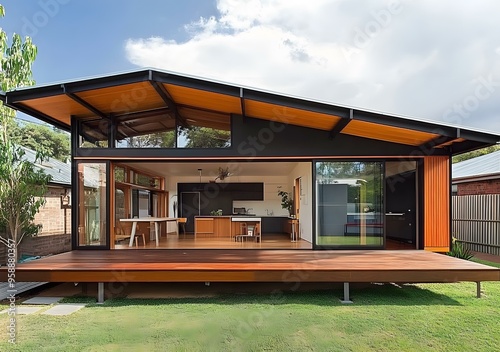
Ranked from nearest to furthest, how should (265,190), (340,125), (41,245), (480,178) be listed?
1. (340,125)
2. (41,245)
3. (480,178)
4. (265,190)

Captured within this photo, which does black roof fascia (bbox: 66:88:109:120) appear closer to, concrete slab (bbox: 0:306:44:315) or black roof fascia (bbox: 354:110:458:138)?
concrete slab (bbox: 0:306:44:315)

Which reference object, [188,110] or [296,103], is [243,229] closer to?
[188,110]

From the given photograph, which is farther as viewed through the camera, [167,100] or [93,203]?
[93,203]

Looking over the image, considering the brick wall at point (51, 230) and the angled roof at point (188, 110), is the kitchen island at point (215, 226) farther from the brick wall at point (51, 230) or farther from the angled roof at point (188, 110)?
the angled roof at point (188, 110)

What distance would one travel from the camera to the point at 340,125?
6523mm

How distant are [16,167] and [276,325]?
16.6 feet

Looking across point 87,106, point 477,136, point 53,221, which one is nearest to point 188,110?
point 87,106

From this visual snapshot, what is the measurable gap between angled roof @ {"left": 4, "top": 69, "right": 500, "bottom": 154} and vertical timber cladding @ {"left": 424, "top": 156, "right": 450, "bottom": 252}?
38 cm

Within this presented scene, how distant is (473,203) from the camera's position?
1086 centimetres

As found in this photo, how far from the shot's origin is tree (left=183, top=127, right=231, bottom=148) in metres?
7.37

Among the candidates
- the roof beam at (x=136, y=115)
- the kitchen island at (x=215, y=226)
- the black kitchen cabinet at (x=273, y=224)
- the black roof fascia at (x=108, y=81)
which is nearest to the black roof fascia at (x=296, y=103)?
the black roof fascia at (x=108, y=81)

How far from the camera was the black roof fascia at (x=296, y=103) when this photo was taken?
6.00 m

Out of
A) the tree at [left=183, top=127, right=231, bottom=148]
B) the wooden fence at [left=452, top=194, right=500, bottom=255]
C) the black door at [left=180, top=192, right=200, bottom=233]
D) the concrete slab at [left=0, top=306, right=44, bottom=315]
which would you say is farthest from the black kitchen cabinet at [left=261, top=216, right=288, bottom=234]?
the concrete slab at [left=0, top=306, right=44, bottom=315]

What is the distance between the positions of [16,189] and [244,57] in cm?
736
